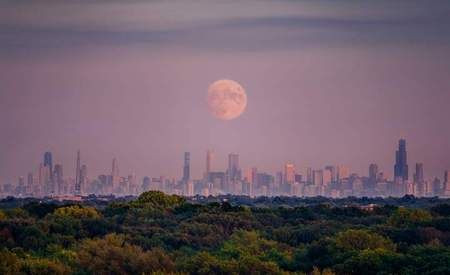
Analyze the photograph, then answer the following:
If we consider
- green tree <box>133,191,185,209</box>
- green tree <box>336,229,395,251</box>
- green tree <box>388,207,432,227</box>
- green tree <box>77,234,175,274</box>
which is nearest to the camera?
green tree <box>77,234,175,274</box>

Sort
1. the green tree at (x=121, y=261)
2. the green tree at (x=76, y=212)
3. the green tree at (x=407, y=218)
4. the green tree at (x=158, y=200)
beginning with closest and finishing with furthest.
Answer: the green tree at (x=121, y=261)
the green tree at (x=407, y=218)
the green tree at (x=76, y=212)
the green tree at (x=158, y=200)

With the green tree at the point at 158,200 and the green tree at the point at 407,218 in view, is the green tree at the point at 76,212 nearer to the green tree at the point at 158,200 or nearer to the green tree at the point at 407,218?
the green tree at the point at 158,200

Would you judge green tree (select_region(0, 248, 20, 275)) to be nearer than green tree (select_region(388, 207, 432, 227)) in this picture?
Yes

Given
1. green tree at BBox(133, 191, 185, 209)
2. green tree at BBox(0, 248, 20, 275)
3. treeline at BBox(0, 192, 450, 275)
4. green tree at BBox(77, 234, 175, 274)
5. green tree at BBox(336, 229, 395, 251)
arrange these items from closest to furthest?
green tree at BBox(0, 248, 20, 275) < treeline at BBox(0, 192, 450, 275) < green tree at BBox(77, 234, 175, 274) < green tree at BBox(336, 229, 395, 251) < green tree at BBox(133, 191, 185, 209)

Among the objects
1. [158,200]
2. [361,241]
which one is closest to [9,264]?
[361,241]

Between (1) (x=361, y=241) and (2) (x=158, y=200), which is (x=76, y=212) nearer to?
(2) (x=158, y=200)

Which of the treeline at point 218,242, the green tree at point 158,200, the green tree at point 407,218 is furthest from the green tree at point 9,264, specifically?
the green tree at point 158,200

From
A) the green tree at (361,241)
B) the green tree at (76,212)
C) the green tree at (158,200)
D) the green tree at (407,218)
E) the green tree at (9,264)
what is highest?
the green tree at (158,200)

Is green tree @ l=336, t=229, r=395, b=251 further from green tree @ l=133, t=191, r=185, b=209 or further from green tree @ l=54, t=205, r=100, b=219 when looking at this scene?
green tree @ l=133, t=191, r=185, b=209

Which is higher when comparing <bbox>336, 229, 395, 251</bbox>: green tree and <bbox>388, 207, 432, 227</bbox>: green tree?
<bbox>388, 207, 432, 227</bbox>: green tree

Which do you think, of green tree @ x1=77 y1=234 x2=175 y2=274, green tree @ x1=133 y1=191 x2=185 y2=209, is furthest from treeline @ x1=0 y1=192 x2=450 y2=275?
green tree @ x1=133 y1=191 x2=185 y2=209
